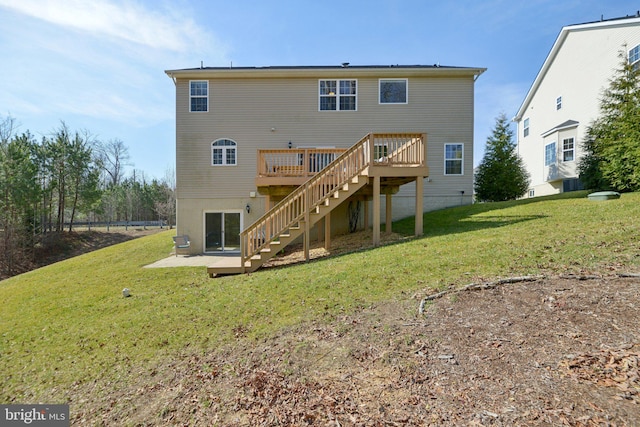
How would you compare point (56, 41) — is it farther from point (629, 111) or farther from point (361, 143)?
point (629, 111)

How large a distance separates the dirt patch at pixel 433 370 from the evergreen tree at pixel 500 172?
1404 cm

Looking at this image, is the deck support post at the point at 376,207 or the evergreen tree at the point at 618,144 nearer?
the deck support post at the point at 376,207

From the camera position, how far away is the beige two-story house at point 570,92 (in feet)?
46.4

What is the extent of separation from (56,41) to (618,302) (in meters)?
14.4

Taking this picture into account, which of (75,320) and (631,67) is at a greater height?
(631,67)

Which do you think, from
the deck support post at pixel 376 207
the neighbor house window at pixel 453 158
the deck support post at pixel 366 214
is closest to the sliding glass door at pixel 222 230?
the deck support post at pixel 366 214

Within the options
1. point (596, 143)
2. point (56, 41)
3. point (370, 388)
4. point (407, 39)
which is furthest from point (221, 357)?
point (596, 143)

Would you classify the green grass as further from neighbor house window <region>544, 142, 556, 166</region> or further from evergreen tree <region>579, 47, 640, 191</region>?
neighbor house window <region>544, 142, 556, 166</region>

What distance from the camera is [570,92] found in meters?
16.8

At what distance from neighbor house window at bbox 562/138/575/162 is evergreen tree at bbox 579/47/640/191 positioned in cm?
463

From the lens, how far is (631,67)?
34.5ft

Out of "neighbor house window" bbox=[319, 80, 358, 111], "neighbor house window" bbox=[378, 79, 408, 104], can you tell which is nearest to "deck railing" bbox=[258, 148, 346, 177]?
"neighbor house window" bbox=[319, 80, 358, 111]

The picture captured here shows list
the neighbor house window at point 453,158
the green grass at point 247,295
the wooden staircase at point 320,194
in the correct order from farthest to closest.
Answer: the neighbor house window at point 453,158, the wooden staircase at point 320,194, the green grass at point 247,295

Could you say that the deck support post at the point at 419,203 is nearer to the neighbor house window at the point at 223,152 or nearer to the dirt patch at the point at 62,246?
the neighbor house window at the point at 223,152
